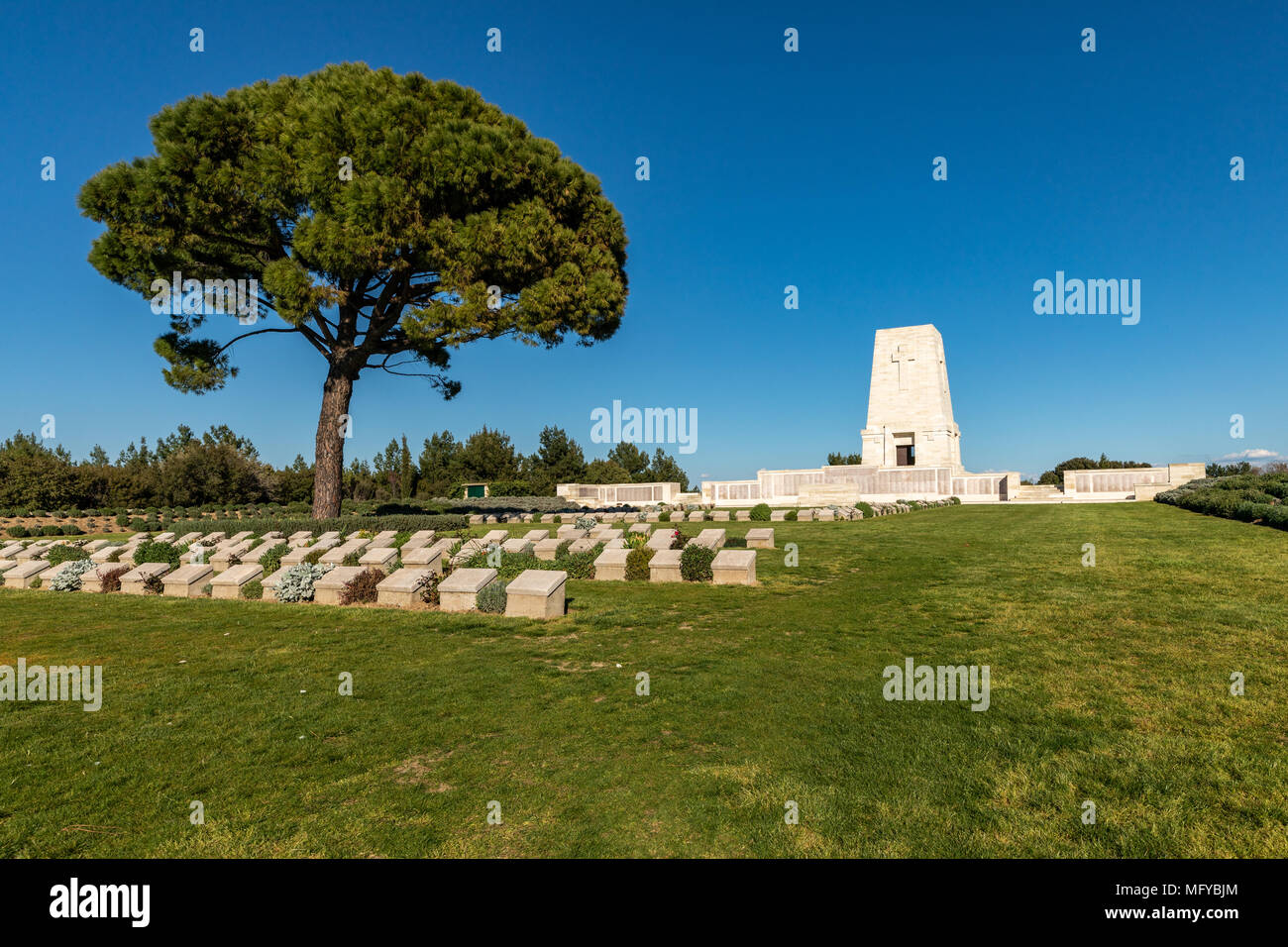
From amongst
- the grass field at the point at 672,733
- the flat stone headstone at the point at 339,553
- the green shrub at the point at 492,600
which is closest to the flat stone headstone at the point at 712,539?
the grass field at the point at 672,733

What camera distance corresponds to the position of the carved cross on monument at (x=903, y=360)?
38531mm

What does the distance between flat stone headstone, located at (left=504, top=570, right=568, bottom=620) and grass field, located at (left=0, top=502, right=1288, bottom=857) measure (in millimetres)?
420

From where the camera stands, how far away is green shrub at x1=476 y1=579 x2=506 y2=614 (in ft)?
30.3

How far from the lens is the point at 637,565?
1191 centimetres

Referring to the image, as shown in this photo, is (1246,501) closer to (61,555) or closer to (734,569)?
(734,569)

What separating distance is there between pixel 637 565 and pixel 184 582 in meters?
8.39

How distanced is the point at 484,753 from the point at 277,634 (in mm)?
5221

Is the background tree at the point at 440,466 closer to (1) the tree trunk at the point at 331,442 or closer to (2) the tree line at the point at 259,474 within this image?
(2) the tree line at the point at 259,474

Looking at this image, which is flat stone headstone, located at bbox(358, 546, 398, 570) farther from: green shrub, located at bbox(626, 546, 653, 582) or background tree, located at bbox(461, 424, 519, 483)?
background tree, located at bbox(461, 424, 519, 483)

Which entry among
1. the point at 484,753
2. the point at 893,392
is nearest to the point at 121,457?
the point at 893,392

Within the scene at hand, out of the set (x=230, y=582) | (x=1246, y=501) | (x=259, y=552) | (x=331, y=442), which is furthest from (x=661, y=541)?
(x=1246, y=501)

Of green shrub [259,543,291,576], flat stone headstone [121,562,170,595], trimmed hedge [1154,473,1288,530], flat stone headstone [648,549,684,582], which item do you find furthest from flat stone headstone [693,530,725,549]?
trimmed hedge [1154,473,1288,530]
